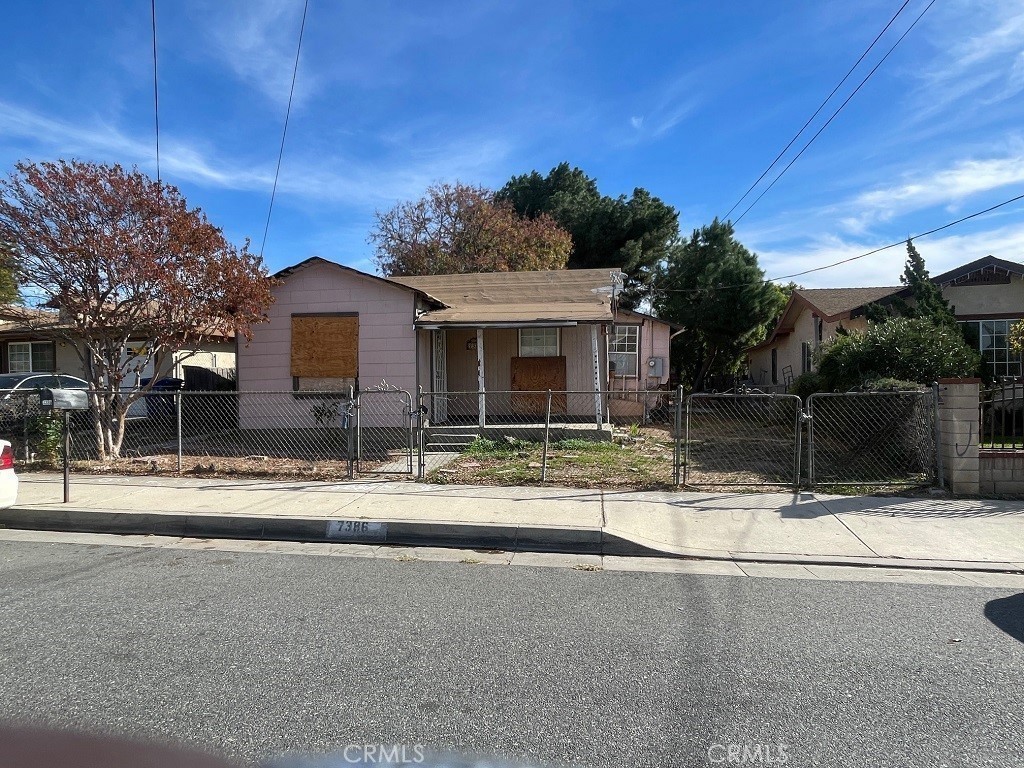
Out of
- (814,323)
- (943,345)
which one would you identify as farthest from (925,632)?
(814,323)

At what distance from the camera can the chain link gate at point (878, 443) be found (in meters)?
8.40

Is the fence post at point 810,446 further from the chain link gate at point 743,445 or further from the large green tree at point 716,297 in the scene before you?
the large green tree at point 716,297

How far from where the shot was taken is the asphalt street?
2.99 meters

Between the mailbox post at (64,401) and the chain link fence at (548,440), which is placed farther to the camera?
the mailbox post at (64,401)

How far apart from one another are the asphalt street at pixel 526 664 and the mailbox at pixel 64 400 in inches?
185

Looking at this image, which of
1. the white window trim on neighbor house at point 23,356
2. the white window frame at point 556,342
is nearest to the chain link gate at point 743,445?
the white window frame at point 556,342

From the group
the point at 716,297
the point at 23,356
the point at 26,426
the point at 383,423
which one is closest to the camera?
the point at 26,426

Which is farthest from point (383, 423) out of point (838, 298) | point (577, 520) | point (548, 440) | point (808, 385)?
point (838, 298)

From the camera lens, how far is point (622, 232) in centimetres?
2969

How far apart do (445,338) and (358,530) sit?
808 centimetres

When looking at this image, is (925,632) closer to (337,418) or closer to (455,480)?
(455,480)

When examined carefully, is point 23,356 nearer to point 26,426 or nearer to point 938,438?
point 26,426

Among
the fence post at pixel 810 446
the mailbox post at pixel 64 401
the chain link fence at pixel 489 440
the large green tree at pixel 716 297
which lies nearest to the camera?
the fence post at pixel 810 446

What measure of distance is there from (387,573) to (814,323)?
19430 mm
